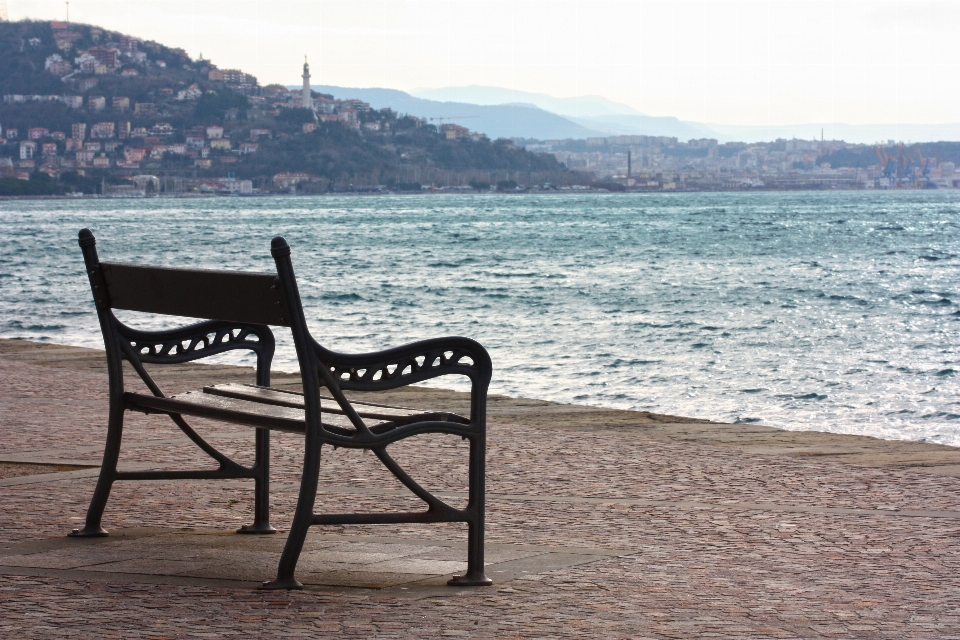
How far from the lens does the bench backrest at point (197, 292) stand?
149 inches

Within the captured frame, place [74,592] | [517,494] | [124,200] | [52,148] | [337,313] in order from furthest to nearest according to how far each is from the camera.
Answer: [124,200] < [52,148] < [337,313] < [517,494] < [74,592]

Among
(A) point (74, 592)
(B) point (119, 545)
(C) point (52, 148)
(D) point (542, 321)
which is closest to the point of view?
(A) point (74, 592)

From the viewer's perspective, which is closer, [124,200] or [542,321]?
[542,321]

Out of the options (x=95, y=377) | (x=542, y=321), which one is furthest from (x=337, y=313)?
(x=95, y=377)

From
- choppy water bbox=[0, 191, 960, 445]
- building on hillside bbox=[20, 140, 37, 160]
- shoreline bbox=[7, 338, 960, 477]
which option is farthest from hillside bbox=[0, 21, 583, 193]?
shoreline bbox=[7, 338, 960, 477]

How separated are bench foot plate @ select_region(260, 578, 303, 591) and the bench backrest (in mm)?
737

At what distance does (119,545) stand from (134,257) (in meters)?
50.2

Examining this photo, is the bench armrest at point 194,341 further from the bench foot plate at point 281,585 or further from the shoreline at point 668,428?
the shoreline at point 668,428

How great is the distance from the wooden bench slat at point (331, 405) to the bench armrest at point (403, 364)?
0.13 m

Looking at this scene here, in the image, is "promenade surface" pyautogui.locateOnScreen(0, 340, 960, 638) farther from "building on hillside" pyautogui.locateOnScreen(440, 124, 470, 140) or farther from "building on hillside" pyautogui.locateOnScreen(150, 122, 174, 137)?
"building on hillside" pyautogui.locateOnScreen(440, 124, 470, 140)

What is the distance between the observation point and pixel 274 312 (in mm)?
3762

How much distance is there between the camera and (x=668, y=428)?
7.48m

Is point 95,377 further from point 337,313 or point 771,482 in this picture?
point 337,313

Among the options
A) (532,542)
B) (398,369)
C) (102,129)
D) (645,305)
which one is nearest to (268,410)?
(398,369)
